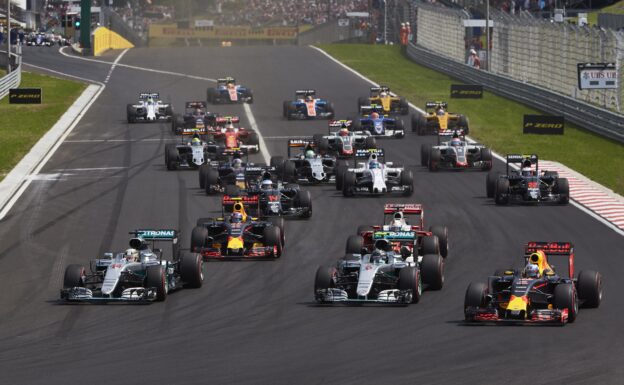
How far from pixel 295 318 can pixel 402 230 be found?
4.07m

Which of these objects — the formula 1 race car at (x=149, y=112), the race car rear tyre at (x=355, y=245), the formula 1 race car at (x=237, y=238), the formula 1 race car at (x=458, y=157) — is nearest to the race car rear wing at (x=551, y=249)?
the race car rear tyre at (x=355, y=245)

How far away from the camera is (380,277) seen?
28.0 metres

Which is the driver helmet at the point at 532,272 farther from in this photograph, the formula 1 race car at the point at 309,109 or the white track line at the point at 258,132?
the formula 1 race car at the point at 309,109

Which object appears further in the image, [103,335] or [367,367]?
[103,335]

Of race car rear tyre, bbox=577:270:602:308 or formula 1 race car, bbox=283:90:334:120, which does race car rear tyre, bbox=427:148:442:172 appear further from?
race car rear tyre, bbox=577:270:602:308

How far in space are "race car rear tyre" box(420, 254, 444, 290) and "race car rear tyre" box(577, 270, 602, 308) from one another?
300 centimetres

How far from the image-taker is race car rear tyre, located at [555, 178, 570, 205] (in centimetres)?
4000

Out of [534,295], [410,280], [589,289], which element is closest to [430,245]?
[410,280]

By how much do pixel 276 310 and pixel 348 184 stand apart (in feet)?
50.3

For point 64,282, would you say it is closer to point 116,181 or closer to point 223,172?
point 223,172

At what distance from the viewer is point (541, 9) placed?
4188 inches

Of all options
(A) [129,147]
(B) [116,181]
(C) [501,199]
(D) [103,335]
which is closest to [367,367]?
(D) [103,335]

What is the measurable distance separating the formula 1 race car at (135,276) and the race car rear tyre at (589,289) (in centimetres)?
743

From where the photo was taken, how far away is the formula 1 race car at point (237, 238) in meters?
32.2
